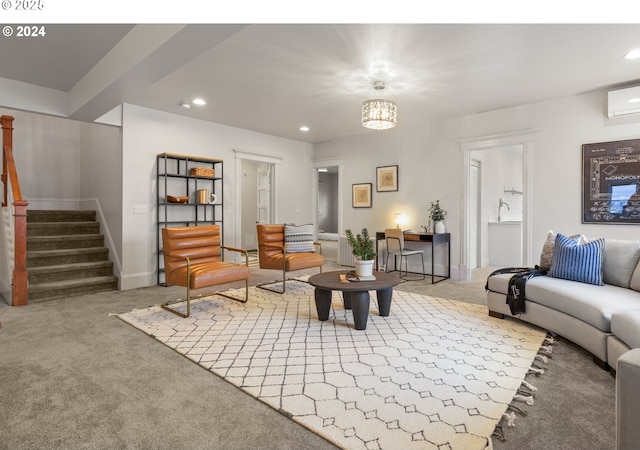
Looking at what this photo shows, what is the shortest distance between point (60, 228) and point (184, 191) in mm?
1891

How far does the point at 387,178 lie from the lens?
640 centimetres

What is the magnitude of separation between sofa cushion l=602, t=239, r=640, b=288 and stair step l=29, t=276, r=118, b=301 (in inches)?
222

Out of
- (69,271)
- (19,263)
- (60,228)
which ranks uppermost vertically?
(60,228)

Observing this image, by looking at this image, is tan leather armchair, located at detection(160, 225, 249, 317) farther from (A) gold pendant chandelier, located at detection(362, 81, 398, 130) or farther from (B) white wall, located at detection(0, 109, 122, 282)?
(A) gold pendant chandelier, located at detection(362, 81, 398, 130)

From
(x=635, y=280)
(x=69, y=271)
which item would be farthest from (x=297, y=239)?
(x=635, y=280)

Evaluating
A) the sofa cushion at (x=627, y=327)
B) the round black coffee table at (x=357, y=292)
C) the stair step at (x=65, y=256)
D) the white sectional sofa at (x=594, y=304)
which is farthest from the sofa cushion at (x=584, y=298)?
the stair step at (x=65, y=256)

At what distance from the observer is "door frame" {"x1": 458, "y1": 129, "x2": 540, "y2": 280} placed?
4762 mm

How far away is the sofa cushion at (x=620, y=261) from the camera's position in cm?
292

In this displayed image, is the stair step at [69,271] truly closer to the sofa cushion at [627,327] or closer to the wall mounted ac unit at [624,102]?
the sofa cushion at [627,327]

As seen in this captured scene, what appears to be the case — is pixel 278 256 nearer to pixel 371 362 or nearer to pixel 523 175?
pixel 371 362

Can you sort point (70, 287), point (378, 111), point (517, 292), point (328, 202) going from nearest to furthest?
point (517, 292), point (378, 111), point (70, 287), point (328, 202)

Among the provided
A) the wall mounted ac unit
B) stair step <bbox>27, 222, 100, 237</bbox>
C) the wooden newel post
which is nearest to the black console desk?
the wall mounted ac unit

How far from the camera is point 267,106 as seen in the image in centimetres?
488
